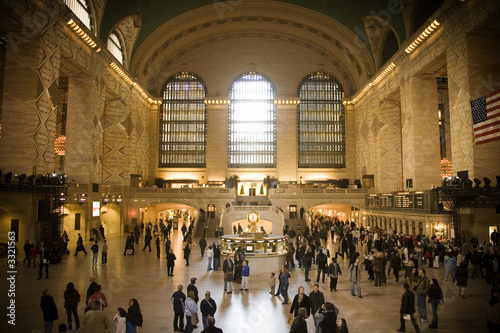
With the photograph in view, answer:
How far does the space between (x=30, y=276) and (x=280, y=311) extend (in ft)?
31.2

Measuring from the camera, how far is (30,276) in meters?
13.2

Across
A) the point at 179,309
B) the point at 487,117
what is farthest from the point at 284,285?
the point at 487,117

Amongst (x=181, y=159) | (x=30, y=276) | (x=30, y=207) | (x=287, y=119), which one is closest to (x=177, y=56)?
(x=181, y=159)

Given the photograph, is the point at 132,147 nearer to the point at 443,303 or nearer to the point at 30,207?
the point at 30,207

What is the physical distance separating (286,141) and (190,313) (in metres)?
36.6

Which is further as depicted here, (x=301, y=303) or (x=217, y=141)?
(x=217, y=141)

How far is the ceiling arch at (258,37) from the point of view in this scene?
37.0 m

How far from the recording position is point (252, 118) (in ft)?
146

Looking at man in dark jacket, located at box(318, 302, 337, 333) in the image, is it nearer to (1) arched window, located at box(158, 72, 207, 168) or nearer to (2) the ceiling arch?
(2) the ceiling arch

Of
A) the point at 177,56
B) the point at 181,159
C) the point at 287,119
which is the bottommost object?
the point at 181,159

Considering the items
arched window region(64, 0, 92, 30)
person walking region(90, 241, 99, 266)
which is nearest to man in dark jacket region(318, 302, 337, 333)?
person walking region(90, 241, 99, 266)

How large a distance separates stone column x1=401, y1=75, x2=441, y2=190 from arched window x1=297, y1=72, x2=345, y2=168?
670 inches

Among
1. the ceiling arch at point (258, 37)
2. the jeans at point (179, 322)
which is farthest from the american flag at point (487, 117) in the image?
the ceiling arch at point (258, 37)

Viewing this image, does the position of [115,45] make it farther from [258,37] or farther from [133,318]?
[133,318]
